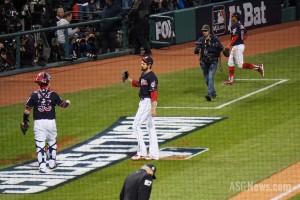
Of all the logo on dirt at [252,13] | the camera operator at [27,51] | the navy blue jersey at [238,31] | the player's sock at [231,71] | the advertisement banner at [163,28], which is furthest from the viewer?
the logo on dirt at [252,13]

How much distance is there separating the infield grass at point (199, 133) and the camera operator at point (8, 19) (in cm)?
431

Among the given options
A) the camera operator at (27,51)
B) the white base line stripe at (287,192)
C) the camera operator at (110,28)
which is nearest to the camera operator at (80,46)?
the camera operator at (110,28)

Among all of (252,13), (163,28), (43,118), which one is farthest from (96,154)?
(252,13)

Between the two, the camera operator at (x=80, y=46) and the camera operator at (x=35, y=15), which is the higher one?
the camera operator at (x=35, y=15)

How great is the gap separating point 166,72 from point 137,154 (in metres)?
9.98

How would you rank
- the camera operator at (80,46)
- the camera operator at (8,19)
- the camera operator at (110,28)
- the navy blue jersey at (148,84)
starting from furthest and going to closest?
the camera operator at (110,28)
the camera operator at (80,46)
the camera operator at (8,19)
the navy blue jersey at (148,84)

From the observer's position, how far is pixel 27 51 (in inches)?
1210

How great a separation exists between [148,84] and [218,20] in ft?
52.6

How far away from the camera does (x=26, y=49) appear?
30.6 m

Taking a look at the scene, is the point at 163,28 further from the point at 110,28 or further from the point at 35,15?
the point at 35,15

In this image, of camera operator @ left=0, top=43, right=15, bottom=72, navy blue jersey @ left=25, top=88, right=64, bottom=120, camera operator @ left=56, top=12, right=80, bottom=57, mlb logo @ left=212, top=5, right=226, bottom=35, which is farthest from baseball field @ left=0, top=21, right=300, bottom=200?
mlb logo @ left=212, top=5, right=226, bottom=35

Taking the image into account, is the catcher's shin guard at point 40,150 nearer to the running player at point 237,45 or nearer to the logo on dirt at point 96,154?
the logo on dirt at point 96,154

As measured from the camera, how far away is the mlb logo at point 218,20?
120ft

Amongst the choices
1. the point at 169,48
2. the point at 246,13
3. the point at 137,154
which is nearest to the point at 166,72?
the point at 169,48
